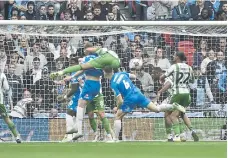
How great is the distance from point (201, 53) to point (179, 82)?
1.64 metres

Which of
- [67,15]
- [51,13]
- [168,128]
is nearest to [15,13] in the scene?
[51,13]

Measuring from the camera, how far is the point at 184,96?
17.3 meters

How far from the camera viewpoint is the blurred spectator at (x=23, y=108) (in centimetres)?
1820

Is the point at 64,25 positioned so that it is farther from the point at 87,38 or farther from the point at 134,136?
the point at 134,136

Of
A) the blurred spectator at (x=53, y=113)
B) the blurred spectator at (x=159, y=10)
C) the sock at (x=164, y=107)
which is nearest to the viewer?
the sock at (x=164, y=107)

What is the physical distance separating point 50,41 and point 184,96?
333 cm

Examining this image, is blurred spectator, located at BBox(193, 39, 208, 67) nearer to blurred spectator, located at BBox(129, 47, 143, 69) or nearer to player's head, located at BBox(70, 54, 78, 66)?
blurred spectator, located at BBox(129, 47, 143, 69)

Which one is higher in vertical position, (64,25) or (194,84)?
(64,25)

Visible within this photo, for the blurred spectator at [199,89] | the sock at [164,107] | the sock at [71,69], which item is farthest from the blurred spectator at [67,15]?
the sock at [71,69]

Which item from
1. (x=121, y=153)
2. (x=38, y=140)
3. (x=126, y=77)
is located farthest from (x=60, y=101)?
(x=121, y=153)

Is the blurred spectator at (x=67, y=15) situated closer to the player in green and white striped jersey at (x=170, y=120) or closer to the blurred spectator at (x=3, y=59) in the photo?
the blurred spectator at (x=3, y=59)

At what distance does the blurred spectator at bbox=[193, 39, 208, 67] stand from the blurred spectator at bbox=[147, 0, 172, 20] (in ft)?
12.5

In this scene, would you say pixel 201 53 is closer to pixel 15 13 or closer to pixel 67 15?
pixel 67 15

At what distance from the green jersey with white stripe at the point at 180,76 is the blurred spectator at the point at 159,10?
17.4 ft
